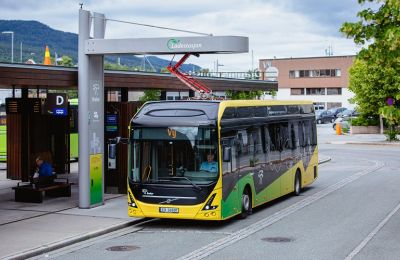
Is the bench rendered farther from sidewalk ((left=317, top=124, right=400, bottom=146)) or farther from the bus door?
sidewalk ((left=317, top=124, right=400, bottom=146))

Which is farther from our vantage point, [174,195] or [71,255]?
[174,195]

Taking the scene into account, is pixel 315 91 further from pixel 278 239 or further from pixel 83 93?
pixel 278 239

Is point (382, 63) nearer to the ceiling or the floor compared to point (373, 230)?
nearer to the ceiling

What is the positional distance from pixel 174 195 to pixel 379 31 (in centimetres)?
597

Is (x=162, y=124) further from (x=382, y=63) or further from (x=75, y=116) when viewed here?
(x=75, y=116)

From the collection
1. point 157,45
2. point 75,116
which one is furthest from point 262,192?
point 75,116

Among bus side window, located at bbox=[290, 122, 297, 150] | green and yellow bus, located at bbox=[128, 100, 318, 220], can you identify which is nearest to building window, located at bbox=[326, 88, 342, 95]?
bus side window, located at bbox=[290, 122, 297, 150]

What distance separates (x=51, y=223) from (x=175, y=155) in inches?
135

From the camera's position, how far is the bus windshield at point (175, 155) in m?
16.0

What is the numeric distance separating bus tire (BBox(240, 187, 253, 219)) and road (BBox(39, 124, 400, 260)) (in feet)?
0.59

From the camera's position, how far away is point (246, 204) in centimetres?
1786

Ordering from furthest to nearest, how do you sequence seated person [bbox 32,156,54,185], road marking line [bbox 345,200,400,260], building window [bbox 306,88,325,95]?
1. building window [bbox 306,88,325,95]
2. seated person [bbox 32,156,54,185]
3. road marking line [bbox 345,200,400,260]

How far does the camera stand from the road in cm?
1322

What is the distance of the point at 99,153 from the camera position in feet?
64.0
